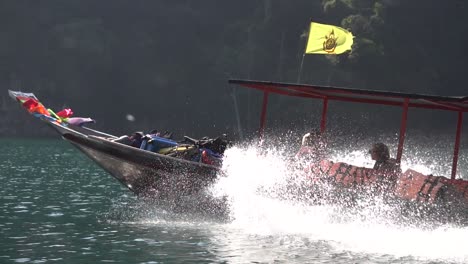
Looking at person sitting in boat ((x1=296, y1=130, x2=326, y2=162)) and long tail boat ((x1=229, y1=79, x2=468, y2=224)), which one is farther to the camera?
person sitting in boat ((x1=296, y1=130, x2=326, y2=162))

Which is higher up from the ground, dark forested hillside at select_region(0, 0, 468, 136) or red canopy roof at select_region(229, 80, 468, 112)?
dark forested hillside at select_region(0, 0, 468, 136)

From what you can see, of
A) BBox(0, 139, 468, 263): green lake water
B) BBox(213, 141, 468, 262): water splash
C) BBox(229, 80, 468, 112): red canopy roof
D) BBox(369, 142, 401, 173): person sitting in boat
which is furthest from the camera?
BBox(369, 142, 401, 173): person sitting in boat

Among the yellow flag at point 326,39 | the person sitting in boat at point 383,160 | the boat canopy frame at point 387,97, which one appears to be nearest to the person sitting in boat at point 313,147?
the boat canopy frame at point 387,97

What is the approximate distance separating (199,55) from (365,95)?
66.6 meters

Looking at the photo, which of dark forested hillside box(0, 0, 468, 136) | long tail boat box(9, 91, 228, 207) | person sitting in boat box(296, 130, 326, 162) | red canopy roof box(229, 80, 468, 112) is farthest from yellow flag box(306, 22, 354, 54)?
dark forested hillside box(0, 0, 468, 136)

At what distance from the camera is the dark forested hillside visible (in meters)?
72.3

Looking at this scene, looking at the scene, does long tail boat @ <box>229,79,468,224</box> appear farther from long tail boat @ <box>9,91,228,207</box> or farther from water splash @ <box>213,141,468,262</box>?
long tail boat @ <box>9,91,228,207</box>

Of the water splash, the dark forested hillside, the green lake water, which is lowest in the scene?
the green lake water

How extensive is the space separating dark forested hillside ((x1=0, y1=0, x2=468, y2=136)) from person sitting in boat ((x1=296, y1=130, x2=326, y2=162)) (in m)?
54.9

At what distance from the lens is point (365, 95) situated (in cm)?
1547

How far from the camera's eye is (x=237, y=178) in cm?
1606

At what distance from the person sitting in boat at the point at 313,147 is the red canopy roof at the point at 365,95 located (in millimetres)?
1027

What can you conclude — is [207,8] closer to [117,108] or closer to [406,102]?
[117,108]

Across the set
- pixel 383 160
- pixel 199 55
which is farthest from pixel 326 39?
pixel 199 55
